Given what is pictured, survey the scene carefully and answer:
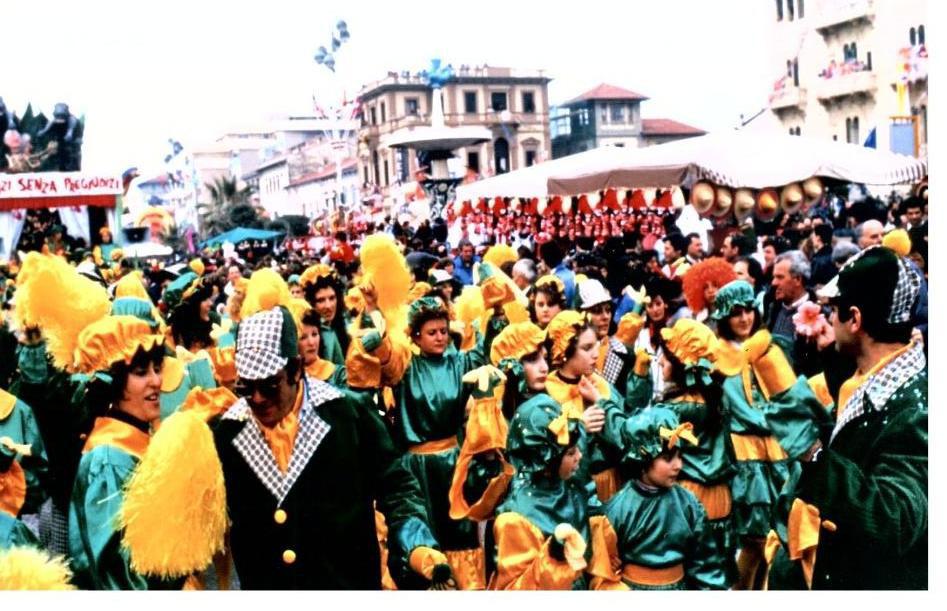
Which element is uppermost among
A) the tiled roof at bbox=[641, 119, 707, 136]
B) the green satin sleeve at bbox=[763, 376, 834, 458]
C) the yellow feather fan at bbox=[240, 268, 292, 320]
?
the tiled roof at bbox=[641, 119, 707, 136]

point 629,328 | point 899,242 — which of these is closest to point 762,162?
point 629,328

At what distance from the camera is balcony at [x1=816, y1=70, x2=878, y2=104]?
6.48 meters

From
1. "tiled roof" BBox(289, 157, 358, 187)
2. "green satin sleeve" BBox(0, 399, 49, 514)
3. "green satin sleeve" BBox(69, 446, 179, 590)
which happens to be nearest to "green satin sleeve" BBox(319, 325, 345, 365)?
"green satin sleeve" BBox(0, 399, 49, 514)

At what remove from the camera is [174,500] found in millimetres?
Result: 3084

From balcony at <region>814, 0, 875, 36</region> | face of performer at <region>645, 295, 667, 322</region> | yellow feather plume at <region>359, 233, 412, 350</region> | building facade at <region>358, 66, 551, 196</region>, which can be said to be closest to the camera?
yellow feather plume at <region>359, 233, 412, 350</region>

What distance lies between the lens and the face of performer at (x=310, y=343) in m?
5.14

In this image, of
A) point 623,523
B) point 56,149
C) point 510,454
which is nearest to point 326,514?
point 510,454

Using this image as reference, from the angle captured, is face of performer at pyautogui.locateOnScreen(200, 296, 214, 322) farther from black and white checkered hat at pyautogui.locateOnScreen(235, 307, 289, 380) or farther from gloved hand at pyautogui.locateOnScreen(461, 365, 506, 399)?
black and white checkered hat at pyautogui.locateOnScreen(235, 307, 289, 380)

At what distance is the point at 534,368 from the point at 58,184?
5.01 metres

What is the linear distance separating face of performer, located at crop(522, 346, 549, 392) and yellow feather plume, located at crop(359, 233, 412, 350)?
1.14 metres

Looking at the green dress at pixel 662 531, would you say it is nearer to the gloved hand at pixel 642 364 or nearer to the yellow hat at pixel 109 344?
the gloved hand at pixel 642 364

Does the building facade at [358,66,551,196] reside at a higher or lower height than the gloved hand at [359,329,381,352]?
higher
